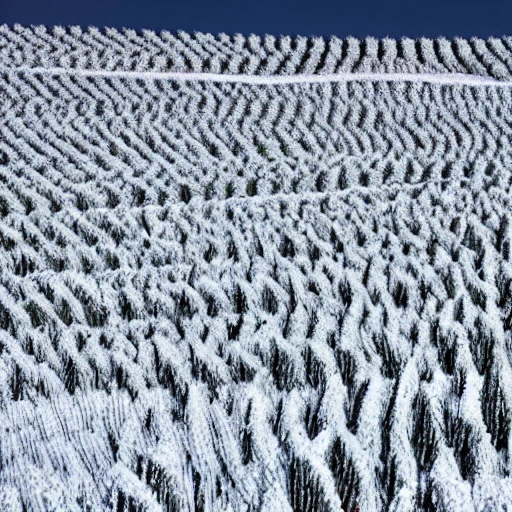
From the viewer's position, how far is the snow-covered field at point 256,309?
0.58 m

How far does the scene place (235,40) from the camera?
6.05ft

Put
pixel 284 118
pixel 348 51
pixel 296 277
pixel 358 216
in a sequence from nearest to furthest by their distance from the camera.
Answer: pixel 296 277 < pixel 358 216 < pixel 284 118 < pixel 348 51

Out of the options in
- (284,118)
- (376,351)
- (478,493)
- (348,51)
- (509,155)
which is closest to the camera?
(478,493)

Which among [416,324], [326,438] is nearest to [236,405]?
[326,438]

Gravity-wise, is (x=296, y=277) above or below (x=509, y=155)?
below

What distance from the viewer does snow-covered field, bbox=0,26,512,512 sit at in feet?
1.89

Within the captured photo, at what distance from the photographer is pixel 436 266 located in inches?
32.5

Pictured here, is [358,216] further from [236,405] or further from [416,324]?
[236,405]

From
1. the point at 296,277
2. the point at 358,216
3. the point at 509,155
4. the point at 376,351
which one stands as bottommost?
the point at 376,351

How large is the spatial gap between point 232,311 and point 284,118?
710mm

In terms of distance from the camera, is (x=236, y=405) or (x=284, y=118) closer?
(x=236, y=405)

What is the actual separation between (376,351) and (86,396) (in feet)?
0.83

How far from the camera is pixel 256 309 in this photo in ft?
2.45

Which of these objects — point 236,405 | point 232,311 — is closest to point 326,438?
point 236,405
